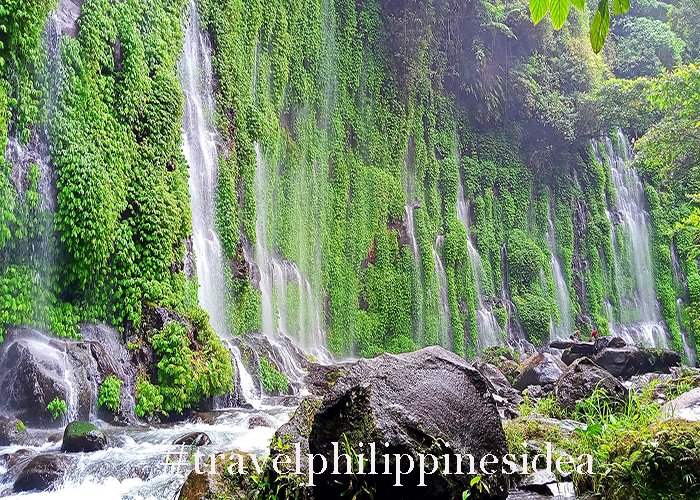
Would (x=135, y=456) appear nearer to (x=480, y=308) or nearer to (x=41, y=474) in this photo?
(x=41, y=474)

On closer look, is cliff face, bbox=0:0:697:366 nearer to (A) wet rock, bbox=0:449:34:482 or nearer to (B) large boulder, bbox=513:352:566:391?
(A) wet rock, bbox=0:449:34:482

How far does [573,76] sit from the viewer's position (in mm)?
32250

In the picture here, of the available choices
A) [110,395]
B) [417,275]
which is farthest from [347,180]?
[110,395]

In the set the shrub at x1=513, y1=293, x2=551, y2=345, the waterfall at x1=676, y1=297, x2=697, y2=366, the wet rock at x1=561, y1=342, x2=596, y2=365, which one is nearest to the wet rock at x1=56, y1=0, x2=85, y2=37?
the wet rock at x1=561, y1=342, x2=596, y2=365

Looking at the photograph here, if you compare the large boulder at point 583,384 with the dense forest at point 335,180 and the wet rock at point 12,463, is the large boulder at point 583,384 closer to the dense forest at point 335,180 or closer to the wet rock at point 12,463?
the dense forest at point 335,180

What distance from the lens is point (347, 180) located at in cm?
2161

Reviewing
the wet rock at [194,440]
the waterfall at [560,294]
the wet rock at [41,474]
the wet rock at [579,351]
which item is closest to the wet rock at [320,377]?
the wet rock at [194,440]

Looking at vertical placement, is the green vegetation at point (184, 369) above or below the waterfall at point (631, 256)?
below

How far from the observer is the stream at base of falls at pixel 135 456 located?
18.8 feet

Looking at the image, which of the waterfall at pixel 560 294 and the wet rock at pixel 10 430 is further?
the waterfall at pixel 560 294

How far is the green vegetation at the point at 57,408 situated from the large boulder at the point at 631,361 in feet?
40.8

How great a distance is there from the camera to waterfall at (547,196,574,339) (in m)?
28.4

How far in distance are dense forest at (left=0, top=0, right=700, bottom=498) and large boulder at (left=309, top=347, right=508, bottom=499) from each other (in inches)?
102

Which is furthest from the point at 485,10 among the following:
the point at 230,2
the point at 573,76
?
the point at 230,2
